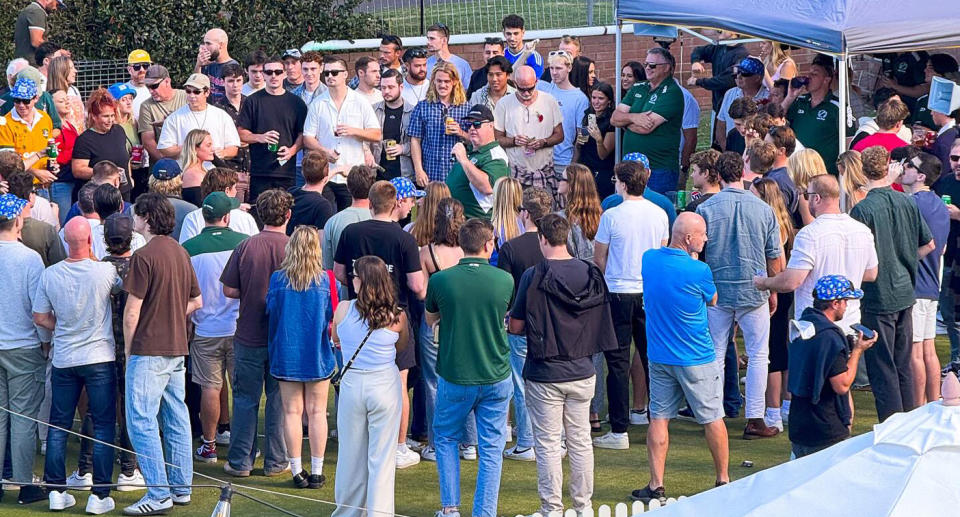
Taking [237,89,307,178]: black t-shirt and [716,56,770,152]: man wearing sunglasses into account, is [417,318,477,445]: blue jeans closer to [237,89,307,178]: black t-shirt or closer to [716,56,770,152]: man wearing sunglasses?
→ [237,89,307,178]: black t-shirt

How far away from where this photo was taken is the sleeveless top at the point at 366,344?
7172 mm

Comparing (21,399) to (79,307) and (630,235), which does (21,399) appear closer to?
(79,307)

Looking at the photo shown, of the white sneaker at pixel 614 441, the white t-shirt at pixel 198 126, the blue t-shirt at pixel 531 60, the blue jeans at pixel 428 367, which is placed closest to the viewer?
the blue jeans at pixel 428 367

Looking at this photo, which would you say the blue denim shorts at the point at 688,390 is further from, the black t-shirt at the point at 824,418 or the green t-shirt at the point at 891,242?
the green t-shirt at the point at 891,242

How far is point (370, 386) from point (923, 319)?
3938 millimetres

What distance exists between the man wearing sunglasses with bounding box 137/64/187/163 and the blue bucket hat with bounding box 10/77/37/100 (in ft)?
3.71

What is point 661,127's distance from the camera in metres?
11.7

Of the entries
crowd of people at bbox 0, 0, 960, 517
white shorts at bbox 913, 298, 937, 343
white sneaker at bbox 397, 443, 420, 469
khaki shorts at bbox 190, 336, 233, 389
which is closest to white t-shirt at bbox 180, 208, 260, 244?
crowd of people at bbox 0, 0, 960, 517

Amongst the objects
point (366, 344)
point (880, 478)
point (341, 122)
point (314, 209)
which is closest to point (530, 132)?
point (341, 122)

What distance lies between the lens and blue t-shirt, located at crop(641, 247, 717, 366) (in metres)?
7.62

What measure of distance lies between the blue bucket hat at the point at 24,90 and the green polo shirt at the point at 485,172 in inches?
138

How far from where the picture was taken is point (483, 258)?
290 inches

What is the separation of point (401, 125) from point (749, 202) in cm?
420

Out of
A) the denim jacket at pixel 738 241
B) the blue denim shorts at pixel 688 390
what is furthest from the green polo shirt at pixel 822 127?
the blue denim shorts at pixel 688 390
